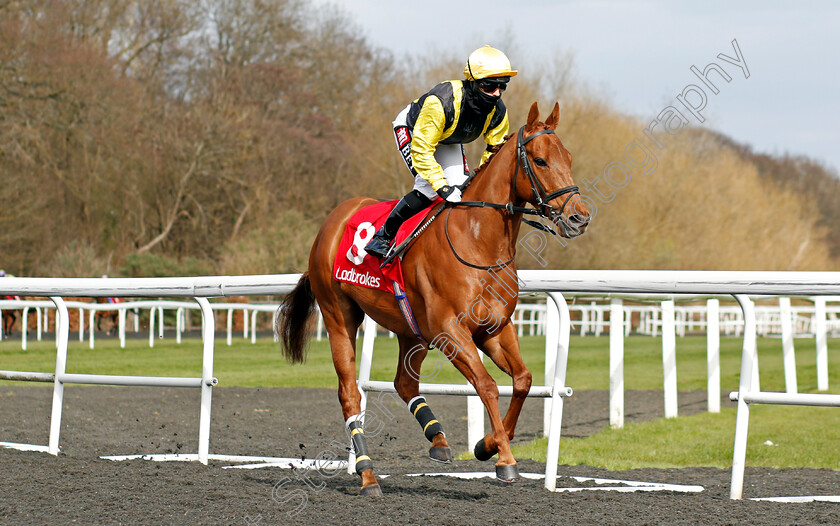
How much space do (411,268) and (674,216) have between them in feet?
90.7

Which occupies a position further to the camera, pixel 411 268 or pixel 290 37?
pixel 290 37

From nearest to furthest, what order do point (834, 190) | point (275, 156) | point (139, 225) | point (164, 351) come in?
point (164, 351), point (139, 225), point (275, 156), point (834, 190)

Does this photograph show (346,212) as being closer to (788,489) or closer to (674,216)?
(788,489)

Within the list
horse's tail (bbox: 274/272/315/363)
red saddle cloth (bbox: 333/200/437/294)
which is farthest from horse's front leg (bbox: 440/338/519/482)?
horse's tail (bbox: 274/272/315/363)

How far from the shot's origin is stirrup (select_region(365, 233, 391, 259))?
4.48m

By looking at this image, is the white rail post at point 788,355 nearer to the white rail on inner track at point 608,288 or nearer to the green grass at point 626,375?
the green grass at point 626,375

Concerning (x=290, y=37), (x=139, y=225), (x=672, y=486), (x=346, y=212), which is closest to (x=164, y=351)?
(x=346, y=212)

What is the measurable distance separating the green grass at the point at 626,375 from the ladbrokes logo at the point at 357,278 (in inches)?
73.5

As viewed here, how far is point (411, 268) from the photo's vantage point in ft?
14.4

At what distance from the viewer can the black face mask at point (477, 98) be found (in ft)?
14.4

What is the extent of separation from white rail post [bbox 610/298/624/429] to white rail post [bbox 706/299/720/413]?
0.96 meters

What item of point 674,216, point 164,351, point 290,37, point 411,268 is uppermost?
point 290,37

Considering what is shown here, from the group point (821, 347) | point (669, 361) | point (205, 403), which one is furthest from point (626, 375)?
point (205, 403)

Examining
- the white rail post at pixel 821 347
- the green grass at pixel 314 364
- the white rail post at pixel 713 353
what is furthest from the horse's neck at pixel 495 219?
the white rail post at pixel 821 347
